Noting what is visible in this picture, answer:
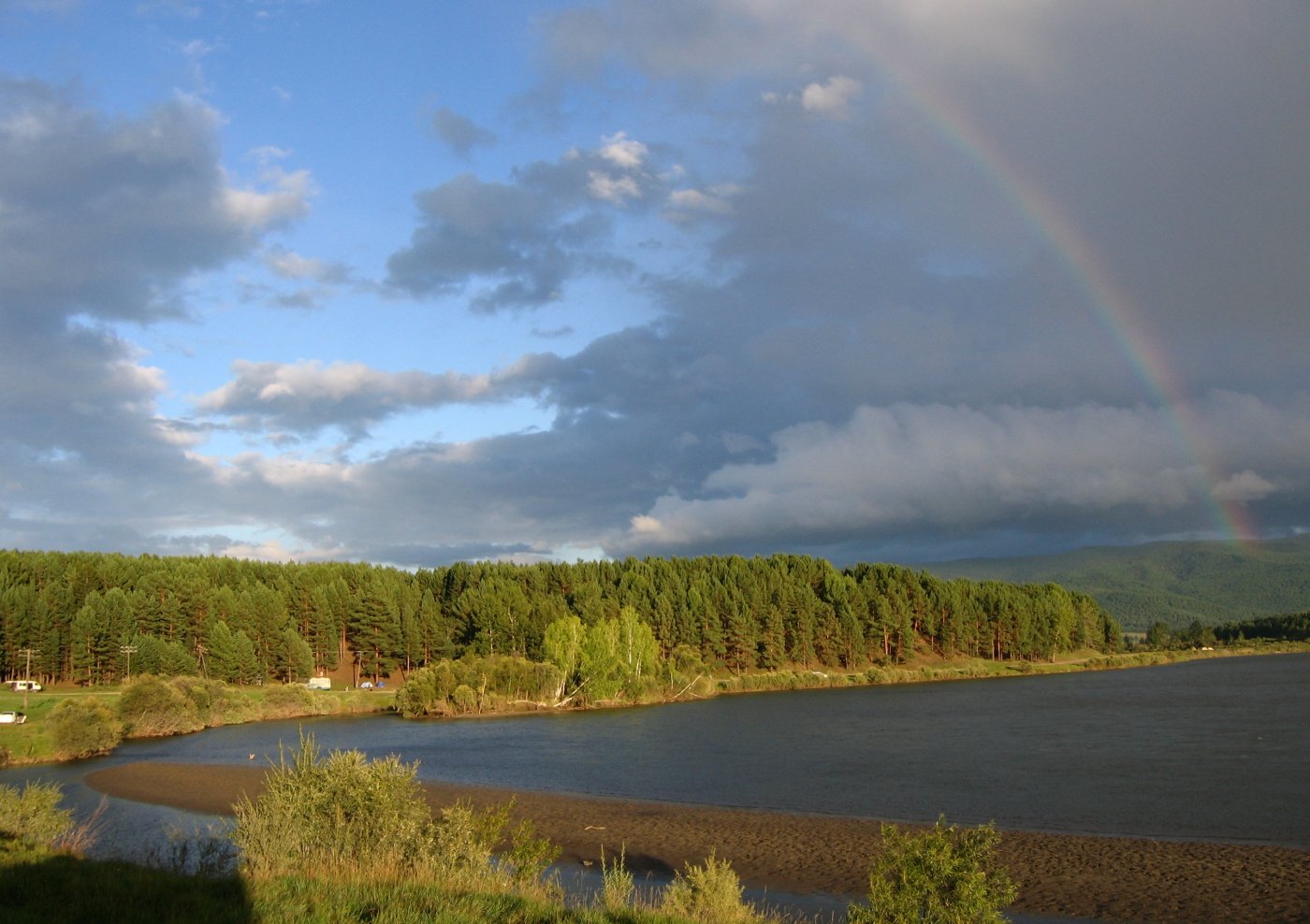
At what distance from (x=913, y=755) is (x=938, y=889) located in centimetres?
4202

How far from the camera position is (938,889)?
40.0 ft

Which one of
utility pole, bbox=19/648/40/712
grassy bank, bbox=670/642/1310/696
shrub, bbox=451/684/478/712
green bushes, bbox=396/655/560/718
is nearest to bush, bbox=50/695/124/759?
green bushes, bbox=396/655/560/718

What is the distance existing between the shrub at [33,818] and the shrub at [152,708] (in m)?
59.3

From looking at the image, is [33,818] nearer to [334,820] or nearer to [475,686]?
[334,820]

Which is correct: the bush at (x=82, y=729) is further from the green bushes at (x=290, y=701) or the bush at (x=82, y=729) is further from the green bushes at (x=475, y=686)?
the green bushes at (x=475, y=686)

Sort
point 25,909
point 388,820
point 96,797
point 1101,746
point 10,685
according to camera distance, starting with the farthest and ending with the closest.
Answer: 1. point 10,685
2. point 1101,746
3. point 96,797
4. point 388,820
5. point 25,909

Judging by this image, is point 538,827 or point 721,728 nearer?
point 538,827

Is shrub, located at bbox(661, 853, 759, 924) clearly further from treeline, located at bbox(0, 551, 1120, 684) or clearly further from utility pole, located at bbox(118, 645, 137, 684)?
utility pole, located at bbox(118, 645, 137, 684)

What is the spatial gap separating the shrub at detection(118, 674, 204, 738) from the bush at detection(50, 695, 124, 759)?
9.57m

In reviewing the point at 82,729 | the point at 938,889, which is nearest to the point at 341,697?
the point at 82,729

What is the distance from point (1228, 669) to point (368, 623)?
11145cm

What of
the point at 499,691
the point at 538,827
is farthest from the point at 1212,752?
the point at 499,691

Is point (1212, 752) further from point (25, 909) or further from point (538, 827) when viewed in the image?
point (25, 909)

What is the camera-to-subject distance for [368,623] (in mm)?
121000
